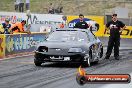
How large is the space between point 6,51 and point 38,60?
17.1ft

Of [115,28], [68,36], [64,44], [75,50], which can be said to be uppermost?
[115,28]

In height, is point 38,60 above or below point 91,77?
below

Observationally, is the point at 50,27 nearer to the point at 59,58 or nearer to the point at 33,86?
Result: the point at 59,58

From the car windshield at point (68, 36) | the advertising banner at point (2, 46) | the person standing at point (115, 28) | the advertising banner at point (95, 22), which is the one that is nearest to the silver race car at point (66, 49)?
the car windshield at point (68, 36)

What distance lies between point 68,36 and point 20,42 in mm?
5965

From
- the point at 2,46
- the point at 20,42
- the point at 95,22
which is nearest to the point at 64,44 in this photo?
the point at 2,46

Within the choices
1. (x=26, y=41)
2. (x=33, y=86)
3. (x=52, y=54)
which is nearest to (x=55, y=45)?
(x=52, y=54)

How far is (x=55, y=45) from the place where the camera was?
14102mm

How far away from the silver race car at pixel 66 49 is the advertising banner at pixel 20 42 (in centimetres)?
478

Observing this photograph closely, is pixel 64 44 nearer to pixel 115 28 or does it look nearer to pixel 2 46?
pixel 115 28

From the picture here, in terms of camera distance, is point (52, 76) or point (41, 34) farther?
point (41, 34)

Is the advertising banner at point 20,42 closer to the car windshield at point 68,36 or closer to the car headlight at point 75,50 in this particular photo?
the car windshield at point 68,36

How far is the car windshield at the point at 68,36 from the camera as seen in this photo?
14.9m

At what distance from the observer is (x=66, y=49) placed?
13977mm
